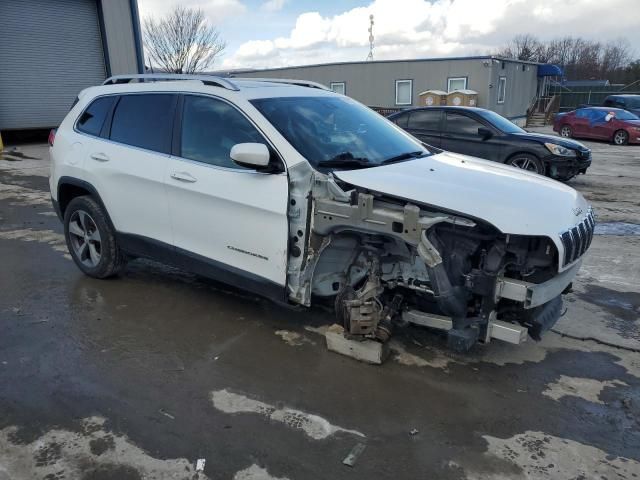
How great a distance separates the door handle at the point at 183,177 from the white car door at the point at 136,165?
0.16 m

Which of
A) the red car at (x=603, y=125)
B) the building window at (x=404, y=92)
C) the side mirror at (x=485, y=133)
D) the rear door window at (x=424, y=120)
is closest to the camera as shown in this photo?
the side mirror at (x=485, y=133)

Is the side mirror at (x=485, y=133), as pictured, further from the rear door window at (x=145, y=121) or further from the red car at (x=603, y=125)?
the red car at (x=603, y=125)

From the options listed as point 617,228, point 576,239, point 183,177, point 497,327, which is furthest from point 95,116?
point 617,228

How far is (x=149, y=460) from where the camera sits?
9.00ft

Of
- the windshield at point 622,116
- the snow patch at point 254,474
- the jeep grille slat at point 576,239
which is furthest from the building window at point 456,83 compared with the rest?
the snow patch at point 254,474

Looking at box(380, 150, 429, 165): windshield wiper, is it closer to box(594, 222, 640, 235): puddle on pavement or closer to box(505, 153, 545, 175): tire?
box(594, 222, 640, 235): puddle on pavement

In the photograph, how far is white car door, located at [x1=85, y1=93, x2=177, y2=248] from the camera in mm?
4371

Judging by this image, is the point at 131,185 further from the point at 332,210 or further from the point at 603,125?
the point at 603,125

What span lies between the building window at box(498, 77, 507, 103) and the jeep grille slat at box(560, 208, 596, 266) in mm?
25914

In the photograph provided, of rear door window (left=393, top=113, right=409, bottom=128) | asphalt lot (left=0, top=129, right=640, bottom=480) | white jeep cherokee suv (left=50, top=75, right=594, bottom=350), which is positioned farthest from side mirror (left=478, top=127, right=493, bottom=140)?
white jeep cherokee suv (left=50, top=75, right=594, bottom=350)

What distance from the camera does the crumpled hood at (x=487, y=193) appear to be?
3111 millimetres

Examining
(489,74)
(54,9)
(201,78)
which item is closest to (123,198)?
(201,78)

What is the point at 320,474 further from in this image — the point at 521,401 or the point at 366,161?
the point at 366,161

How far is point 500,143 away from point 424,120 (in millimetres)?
1649
